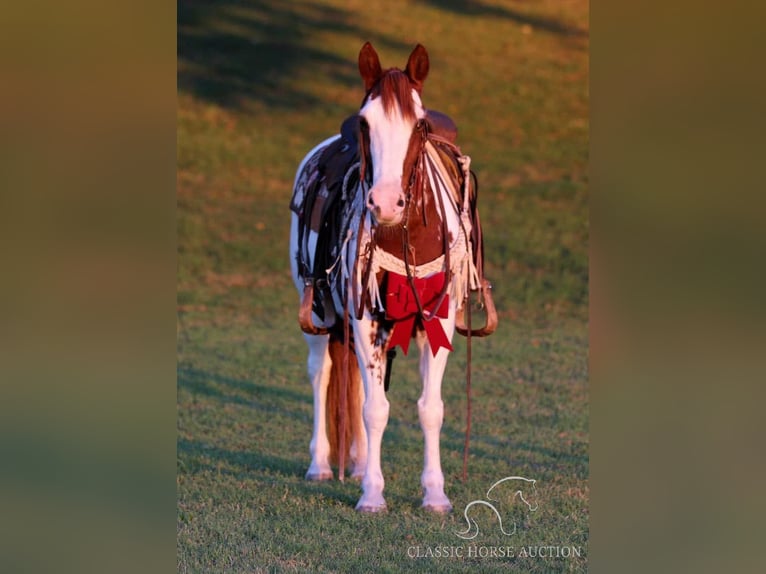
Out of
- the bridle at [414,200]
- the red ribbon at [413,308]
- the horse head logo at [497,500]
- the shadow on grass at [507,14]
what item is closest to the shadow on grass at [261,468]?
the horse head logo at [497,500]

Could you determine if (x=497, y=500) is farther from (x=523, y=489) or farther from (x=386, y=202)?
(x=386, y=202)

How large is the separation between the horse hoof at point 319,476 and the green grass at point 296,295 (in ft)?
0.31

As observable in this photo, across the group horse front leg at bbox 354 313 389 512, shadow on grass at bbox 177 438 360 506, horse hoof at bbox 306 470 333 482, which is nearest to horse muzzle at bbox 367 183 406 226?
horse front leg at bbox 354 313 389 512

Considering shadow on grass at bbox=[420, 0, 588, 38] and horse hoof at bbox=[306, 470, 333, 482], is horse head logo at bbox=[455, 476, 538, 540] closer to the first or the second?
horse hoof at bbox=[306, 470, 333, 482]

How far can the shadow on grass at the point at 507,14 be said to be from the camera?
18.9 metres

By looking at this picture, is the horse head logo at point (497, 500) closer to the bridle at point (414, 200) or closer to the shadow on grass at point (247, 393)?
the bridle at point (414, 200)

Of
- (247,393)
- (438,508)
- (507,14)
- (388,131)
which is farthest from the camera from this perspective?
(507,14)

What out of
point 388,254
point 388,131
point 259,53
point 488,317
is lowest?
point 488,317

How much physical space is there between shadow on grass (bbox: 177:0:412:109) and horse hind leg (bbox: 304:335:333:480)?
482 inches

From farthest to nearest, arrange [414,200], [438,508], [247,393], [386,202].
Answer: [247,393]
[438,508]
[414,200]
[386,202]

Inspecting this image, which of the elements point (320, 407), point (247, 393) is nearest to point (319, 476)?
point (320, 407)

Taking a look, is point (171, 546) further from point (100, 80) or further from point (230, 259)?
point (230, 259)

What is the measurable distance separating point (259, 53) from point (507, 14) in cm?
429

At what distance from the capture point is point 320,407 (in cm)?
629
